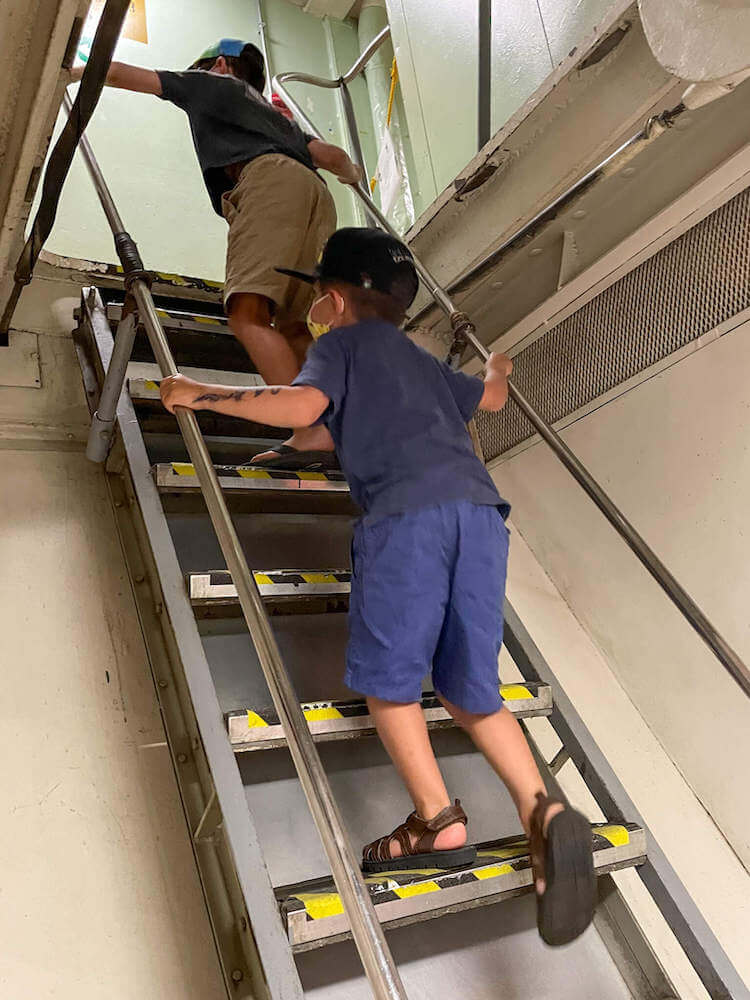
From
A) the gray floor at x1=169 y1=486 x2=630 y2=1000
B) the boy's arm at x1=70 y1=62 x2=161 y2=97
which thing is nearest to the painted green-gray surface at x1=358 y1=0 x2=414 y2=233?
the boy's arm at x1=70 y1=62 x2=161 y2=97

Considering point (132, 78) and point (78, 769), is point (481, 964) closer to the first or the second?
point (78, 769)

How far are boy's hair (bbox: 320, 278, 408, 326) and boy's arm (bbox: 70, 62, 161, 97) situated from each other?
2.76 ft

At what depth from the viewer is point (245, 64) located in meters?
2.21

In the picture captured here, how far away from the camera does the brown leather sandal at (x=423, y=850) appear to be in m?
1.22

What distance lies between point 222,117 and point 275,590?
4.25 ft

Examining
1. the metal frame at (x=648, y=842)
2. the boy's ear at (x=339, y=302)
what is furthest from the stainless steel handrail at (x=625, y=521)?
the boy's ear at (x=339, y=302)

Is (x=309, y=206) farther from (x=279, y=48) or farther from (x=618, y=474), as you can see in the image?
(x=279, y=48)

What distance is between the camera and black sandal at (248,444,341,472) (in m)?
1.81

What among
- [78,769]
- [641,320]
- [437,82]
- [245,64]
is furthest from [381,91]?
[78,769]

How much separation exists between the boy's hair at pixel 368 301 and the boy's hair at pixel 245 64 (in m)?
1.05

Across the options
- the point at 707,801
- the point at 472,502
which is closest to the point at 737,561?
the point at 707,801

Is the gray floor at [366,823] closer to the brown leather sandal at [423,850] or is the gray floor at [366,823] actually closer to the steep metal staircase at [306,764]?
the steep metal staircase at [306,764]

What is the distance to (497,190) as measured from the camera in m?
2.24

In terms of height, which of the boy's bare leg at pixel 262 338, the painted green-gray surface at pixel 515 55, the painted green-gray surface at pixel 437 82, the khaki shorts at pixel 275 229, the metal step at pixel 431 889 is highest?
the painted green-gray surface at pixel 437 82
